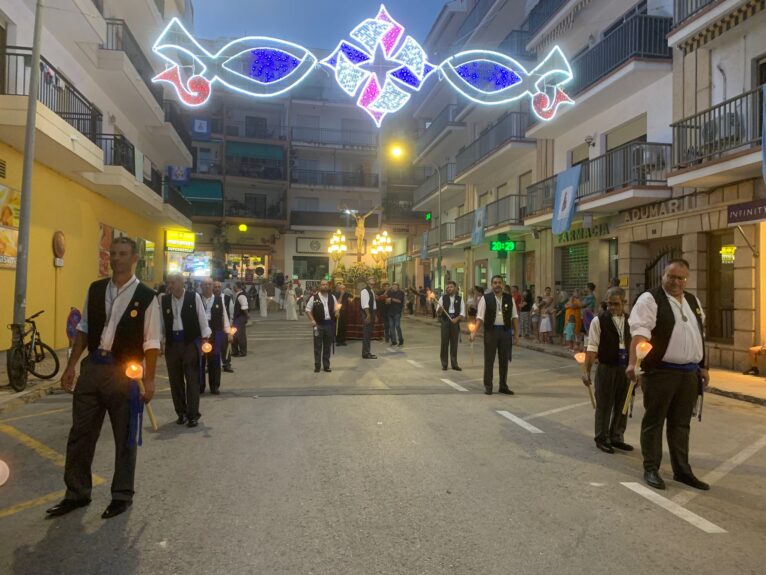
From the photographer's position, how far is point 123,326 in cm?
422

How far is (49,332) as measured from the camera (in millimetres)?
14477

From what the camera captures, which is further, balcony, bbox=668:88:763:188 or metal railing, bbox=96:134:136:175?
metal railing, bbox=96:134:136:175

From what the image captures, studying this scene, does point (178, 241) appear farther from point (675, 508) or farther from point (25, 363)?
point (675, 508)

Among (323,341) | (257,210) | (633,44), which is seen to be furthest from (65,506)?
(257,210)

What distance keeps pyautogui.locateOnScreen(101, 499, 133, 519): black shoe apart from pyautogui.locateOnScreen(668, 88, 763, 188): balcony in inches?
458

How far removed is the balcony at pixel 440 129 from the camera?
31.7 metres

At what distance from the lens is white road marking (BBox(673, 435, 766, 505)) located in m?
4.56

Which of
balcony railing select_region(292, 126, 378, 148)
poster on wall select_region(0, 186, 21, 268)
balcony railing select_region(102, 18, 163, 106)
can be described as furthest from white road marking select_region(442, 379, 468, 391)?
balcony railing select_region(292, 126, 378, 148)

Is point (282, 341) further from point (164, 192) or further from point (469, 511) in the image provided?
point (469, 511)

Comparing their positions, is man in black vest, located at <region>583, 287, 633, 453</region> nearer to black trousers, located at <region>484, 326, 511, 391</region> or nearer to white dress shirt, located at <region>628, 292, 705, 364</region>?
white dress shirt, located at <region>628, 292, 705, 364</region>

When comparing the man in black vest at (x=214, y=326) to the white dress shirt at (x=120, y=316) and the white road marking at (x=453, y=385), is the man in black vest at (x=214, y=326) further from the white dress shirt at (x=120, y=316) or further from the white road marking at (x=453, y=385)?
the white dress shirt at (x=120, y=316)

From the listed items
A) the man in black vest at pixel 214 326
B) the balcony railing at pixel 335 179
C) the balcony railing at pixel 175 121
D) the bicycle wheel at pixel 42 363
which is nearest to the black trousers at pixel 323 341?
the man in black vest at pixel 214 326

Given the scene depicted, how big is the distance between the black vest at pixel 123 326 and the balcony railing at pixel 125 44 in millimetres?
14729

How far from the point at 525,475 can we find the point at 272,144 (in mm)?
42885
